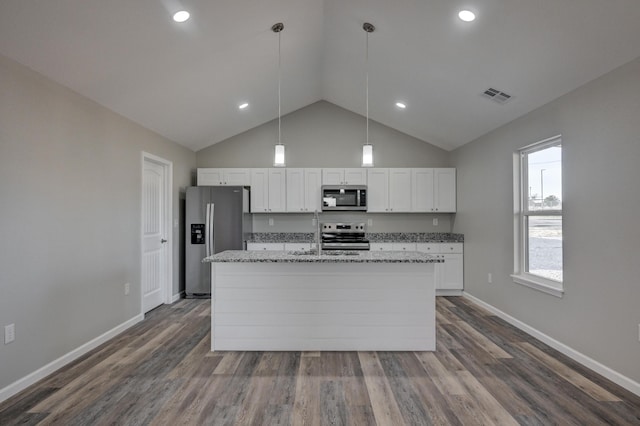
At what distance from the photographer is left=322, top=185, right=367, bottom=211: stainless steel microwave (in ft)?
17.7

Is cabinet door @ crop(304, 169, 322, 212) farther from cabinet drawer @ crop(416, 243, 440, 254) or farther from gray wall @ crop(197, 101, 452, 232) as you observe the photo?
cabinet drawer @ crop(416, 243, 440, 254)

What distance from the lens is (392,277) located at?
3084mm

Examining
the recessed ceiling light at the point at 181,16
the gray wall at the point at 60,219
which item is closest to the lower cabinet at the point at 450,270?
the gray wall at the point at 60,219

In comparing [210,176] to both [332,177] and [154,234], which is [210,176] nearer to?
[154,234]

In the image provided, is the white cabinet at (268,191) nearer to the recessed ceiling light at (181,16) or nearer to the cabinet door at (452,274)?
the cabinet door at (452,274)

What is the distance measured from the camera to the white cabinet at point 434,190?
18.2 ft

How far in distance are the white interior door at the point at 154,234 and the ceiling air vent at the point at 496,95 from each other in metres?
4.11

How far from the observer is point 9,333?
2332mm

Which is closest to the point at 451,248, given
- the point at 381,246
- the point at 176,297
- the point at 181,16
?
the point at 381,246

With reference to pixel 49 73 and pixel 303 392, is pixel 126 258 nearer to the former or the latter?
pixel 49 73

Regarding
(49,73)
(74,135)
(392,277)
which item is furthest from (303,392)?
(49,73)

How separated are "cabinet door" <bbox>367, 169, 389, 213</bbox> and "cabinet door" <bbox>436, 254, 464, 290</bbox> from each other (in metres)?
1.30

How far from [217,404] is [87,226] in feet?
6.90

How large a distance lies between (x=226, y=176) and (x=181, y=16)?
3.08 metres
